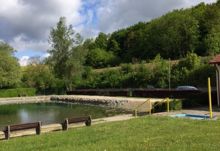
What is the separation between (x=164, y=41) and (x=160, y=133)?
86999 mm

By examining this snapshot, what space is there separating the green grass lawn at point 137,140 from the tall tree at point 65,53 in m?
57.8

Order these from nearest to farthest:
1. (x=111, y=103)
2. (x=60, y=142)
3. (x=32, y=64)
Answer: (x=60, y=142) → (x=111, y=103) → (x=32, y=64)

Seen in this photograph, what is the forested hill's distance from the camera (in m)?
88.8

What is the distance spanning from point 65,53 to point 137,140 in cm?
6252

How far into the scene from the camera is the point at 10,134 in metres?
19.1

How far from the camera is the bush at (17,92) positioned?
75700mm

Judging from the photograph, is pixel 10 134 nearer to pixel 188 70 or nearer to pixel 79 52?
pixel 188 70

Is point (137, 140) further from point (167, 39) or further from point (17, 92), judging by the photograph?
point (167, 39)

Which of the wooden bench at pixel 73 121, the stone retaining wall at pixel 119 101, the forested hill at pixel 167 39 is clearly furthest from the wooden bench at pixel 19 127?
the forested hill at pixel 167 39

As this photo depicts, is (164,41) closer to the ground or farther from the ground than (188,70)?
farther from the ground

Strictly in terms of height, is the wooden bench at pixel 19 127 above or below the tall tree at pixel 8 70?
below

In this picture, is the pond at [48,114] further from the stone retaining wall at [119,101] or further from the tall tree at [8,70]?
the tall tree at [8,70]

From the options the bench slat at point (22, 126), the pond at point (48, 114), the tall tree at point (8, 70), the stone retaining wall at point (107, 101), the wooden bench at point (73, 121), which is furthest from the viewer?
the tall tree at point (8, 70)

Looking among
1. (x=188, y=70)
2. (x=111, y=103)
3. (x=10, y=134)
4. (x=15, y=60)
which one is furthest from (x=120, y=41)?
(x=10, y=134)
